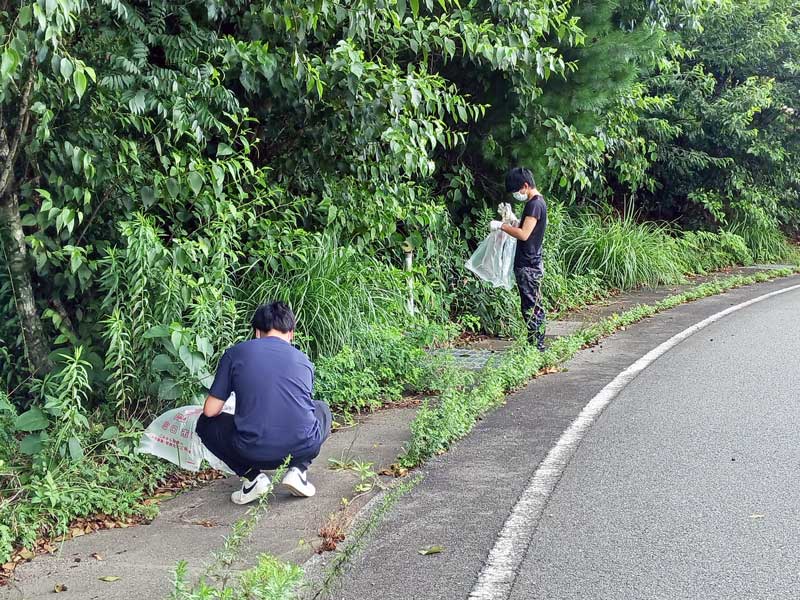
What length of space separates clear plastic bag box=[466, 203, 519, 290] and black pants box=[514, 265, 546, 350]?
5.5 inches

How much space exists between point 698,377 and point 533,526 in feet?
14.3

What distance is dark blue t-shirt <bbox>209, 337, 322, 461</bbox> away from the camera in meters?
Answer: 5.40

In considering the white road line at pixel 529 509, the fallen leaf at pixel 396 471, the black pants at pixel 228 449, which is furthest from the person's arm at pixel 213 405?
the white road line at pixel 529 509

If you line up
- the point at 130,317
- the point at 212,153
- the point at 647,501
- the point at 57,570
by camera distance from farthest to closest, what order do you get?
the point at 212,153 < the point at 130,317 < the point at 647,501 < the point at 57,570

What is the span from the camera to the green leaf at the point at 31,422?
566cm

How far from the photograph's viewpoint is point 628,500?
5.41 m

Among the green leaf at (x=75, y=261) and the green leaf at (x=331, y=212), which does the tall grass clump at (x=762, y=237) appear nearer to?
the green leaf at (x=331, y=212)

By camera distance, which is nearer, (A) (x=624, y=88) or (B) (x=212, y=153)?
(B) (x=212, y=153)

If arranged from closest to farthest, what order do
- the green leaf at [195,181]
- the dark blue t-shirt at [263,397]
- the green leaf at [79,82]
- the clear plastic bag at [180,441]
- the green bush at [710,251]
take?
1. the green leaf at [79,82]
2. the dark blue t-shirt at [263,397]
3. the clear plastic bag at [180,441]
4. the green leaf at [195,181]
5. the green bush at [710,251]

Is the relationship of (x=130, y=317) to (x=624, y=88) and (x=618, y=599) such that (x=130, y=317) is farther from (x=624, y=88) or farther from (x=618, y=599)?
(x=624, y=88)

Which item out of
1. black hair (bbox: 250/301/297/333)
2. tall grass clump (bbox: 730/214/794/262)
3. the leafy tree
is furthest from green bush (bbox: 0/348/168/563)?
tall grass clump (bbox: 730/214/794/262)

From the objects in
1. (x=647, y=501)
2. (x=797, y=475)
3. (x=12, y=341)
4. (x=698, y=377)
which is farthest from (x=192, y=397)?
(x=698, y=377)

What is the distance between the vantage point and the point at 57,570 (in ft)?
15.3

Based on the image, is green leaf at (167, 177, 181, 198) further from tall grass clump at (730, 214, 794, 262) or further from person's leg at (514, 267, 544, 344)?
tall grass clump at (730, 214, 794, 262)
